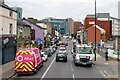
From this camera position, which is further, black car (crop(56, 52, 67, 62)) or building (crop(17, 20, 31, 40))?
building (crop(17, 20, 31, 40))

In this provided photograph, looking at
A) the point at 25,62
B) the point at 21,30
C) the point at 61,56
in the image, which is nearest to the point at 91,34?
the point at 21,30

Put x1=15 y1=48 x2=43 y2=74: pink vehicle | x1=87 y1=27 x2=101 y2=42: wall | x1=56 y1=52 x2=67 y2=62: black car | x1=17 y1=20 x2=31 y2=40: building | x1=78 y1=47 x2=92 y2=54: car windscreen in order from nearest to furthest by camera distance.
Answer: x1=15 y1=48 x2=43 y2=74: pink vehicle, x1=78 y1=47 x2=92 y2=54: car windscreen, x1=56 y1=52 x2=67 y2=62: black car, x1=17 y1=20 x2=31 y2=40: building, x1=87 y1=27 x2=101 y2=42: wall

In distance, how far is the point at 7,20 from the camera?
104ft

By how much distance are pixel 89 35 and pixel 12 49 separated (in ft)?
197

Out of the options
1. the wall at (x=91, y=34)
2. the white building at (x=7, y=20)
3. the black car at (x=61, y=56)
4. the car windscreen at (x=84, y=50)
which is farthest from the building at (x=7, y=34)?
the wall at (x=91, y=34)

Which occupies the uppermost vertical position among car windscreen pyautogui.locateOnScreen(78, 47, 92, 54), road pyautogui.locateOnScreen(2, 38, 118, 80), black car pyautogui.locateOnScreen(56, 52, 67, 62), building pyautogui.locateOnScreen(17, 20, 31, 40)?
building pyautogui.locateOnScreen(17, 20, 31, 40)

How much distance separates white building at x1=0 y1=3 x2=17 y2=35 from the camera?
1152 inches

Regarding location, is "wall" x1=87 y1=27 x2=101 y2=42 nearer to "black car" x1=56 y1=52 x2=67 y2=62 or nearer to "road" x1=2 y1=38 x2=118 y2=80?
"black car" x1=56 y1=52 x2=67 y2=62

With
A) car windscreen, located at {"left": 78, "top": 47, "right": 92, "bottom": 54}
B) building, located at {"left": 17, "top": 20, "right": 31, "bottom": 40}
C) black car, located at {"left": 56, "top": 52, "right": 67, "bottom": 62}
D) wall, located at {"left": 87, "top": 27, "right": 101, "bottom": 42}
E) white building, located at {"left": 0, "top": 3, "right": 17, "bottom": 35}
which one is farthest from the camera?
wall, located at {"left": 87, "top": 27, "right": 101, "bottom": 42}

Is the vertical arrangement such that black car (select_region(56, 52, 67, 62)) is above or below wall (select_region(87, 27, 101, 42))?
below

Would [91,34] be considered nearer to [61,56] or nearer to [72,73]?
[61,56]

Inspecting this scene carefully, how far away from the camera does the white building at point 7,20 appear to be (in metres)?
29.2

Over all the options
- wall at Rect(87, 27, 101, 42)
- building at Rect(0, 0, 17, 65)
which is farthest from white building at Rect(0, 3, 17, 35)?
wall at Rect(87, 27, 101, 42)

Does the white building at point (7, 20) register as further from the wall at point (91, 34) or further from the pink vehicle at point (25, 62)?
the wall at point (91, 34)
